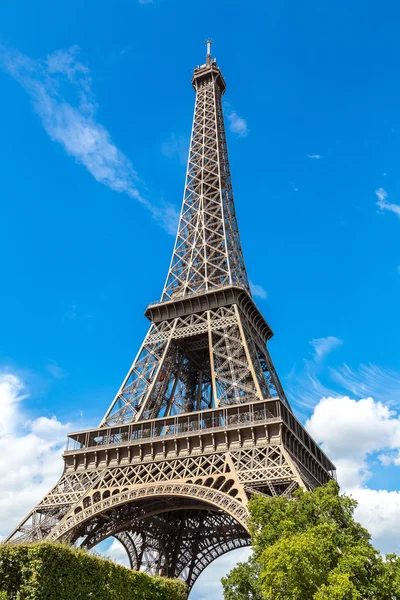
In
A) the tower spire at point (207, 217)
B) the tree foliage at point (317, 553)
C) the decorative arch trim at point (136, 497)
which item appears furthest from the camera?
the tower spire at point (207, 217)

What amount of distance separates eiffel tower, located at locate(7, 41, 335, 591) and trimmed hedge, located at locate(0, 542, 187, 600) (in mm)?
4480

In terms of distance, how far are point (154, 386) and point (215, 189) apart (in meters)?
19.9

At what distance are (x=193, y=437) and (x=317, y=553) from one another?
1189 cm

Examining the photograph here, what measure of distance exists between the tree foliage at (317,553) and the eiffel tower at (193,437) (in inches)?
109

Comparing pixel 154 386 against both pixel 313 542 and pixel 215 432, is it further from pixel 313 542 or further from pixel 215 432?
pixel 313 542

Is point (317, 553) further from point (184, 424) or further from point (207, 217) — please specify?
point (207, 217)

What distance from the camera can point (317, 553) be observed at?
18344mm

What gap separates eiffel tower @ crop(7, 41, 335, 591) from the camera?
27531 mm

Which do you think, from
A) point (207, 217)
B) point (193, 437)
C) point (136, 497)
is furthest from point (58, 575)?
point (207, 217)

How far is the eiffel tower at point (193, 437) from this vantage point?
90.3 feet

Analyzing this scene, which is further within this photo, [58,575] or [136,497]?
[136,497]

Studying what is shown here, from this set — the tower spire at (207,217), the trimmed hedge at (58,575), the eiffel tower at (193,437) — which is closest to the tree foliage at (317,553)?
the eiffel tower at (193,437)

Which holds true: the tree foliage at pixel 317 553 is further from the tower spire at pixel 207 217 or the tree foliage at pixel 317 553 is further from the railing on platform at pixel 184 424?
the tower spire at pixel 207 217

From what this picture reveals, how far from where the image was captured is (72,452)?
32250 millimetres
